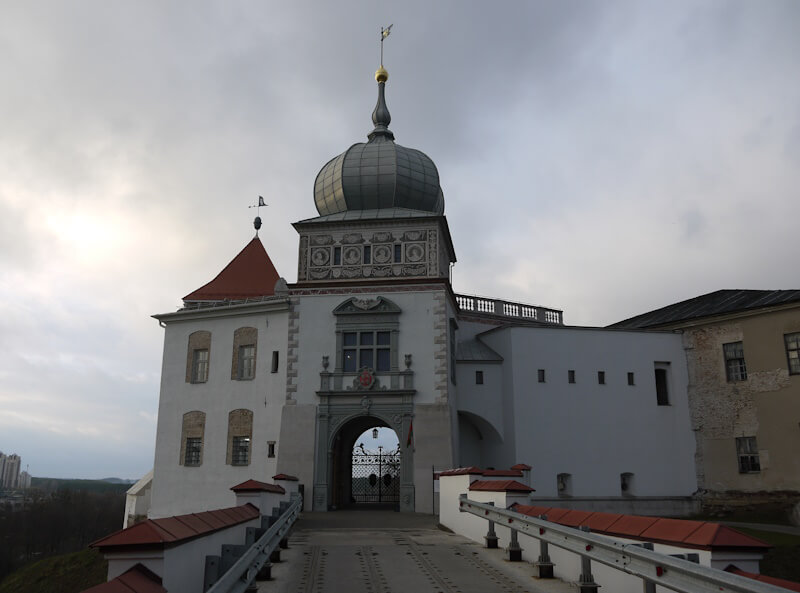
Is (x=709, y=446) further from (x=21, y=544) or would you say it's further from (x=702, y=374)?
(x=21, y=544)

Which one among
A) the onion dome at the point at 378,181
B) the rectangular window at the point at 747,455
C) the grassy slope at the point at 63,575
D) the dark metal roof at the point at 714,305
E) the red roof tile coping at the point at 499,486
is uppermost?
the onion dome at the point at 378,181

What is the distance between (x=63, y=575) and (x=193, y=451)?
6.58 meters

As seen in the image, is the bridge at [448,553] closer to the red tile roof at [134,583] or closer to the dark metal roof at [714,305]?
the red tile roof at [134,583]

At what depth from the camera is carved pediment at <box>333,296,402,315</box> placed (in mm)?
26281

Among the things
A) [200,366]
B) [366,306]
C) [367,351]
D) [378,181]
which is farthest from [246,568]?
[200,366]

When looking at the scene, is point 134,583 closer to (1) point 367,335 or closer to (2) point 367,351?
(2) point 367,351

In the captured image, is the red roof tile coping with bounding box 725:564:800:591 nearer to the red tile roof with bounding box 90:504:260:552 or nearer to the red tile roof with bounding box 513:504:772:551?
the red tile roof with bounding box 513:504:772:551

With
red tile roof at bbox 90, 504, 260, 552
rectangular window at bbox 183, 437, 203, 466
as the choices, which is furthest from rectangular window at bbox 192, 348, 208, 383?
red tile roof at bbox 90, 504, 260, 552

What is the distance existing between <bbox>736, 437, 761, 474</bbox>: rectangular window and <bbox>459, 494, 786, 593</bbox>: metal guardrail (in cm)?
2068

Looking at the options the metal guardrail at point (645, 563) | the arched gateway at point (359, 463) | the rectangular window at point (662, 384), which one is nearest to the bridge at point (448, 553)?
the metal guardrail at point (645, 563)

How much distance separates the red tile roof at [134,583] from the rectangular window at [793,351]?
2621 cm

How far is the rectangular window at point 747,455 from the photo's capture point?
2672cm

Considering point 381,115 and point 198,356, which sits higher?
point 381,115

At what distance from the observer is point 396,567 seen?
10.2 meters
